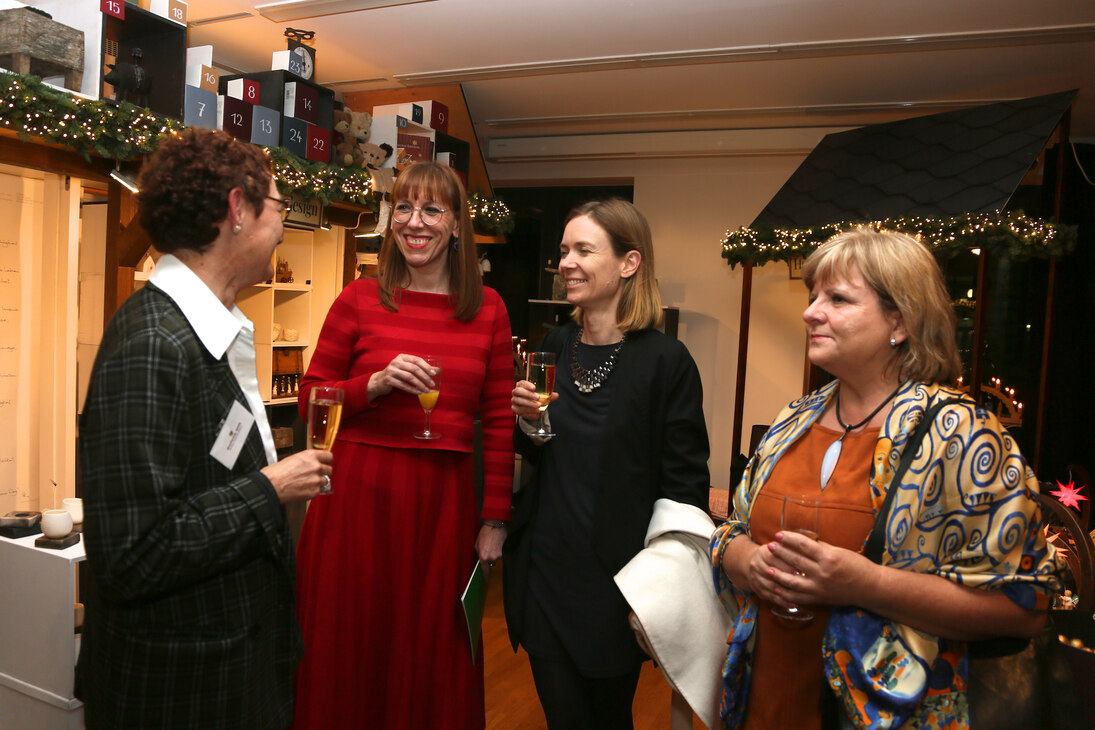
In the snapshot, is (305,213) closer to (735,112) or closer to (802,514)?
(735,112)

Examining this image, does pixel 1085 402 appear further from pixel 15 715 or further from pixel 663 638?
pixel 15 715

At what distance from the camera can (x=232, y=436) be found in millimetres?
1315

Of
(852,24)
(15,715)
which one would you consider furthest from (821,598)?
(852,24)

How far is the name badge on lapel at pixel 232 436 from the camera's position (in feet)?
A: 4.23

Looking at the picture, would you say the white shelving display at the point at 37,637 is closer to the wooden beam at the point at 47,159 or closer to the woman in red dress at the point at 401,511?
the woman in red dress at the point at 401,511

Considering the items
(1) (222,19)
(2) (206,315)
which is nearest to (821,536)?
(2) (206,315)

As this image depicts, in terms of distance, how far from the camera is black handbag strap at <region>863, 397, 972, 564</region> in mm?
1325

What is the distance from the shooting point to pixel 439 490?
1976 mm

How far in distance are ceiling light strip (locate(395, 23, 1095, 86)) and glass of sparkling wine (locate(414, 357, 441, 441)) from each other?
3.55 meters

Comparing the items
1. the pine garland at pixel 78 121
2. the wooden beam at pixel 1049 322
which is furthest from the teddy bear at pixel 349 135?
the wooden beam at pixel 1049 322

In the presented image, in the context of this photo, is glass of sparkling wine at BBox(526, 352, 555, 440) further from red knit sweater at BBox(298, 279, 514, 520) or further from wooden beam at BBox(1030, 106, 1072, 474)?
wooden beam at BBox(1030, 106, 1072, 474)

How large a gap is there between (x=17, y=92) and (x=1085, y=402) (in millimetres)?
7146

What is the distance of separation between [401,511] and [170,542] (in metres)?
0.79

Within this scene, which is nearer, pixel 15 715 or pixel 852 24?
pixel 15 715
